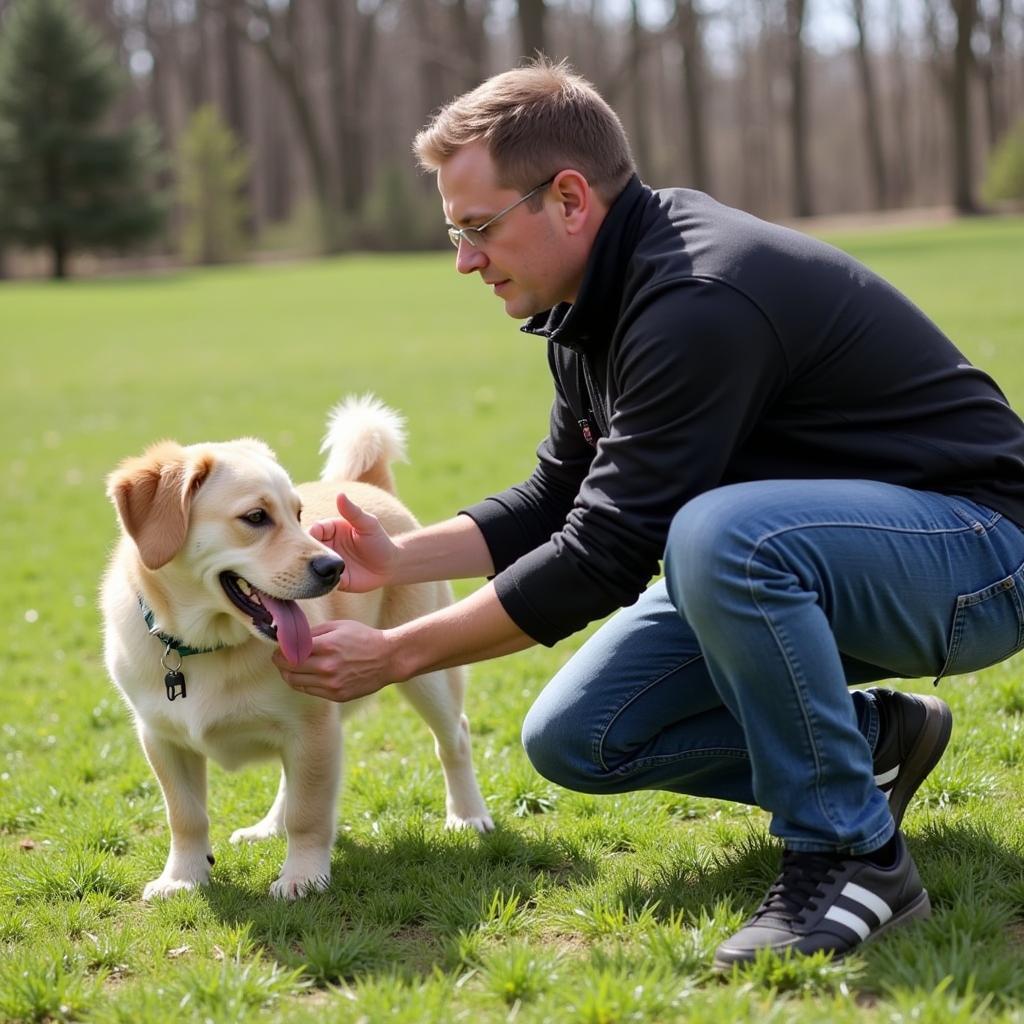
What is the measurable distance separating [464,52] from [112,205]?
12.6m

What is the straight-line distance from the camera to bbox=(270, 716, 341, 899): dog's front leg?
139 inches

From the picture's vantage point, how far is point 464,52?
43.1m

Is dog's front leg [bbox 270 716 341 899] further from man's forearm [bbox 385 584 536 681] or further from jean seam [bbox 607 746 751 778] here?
jean seam [bbox 607 746 751 778]

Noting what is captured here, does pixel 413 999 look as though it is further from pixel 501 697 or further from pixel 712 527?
pixel 501 697

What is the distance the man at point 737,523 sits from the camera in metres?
2.82

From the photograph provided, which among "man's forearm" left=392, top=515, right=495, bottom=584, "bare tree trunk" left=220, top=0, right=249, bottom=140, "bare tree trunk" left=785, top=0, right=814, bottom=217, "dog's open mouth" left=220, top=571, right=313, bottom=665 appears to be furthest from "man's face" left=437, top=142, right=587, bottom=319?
"bare tree trunk" left=220, top=0, right=249, bottom=140

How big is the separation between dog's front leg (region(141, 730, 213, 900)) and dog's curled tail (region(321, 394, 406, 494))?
4.08 ft

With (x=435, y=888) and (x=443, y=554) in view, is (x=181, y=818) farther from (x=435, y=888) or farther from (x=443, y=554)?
(x=443, y=554)

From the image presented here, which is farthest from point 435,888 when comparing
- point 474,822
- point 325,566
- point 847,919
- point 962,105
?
point 962,105

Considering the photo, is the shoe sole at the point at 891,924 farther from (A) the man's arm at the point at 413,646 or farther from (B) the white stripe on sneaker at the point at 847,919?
(A) the man's arm at the point at 413,646

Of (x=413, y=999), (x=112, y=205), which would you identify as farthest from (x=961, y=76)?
(x=413, y=999)

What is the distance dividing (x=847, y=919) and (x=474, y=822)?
149 cm

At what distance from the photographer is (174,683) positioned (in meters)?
3.60

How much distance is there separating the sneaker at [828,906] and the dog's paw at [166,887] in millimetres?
1575
